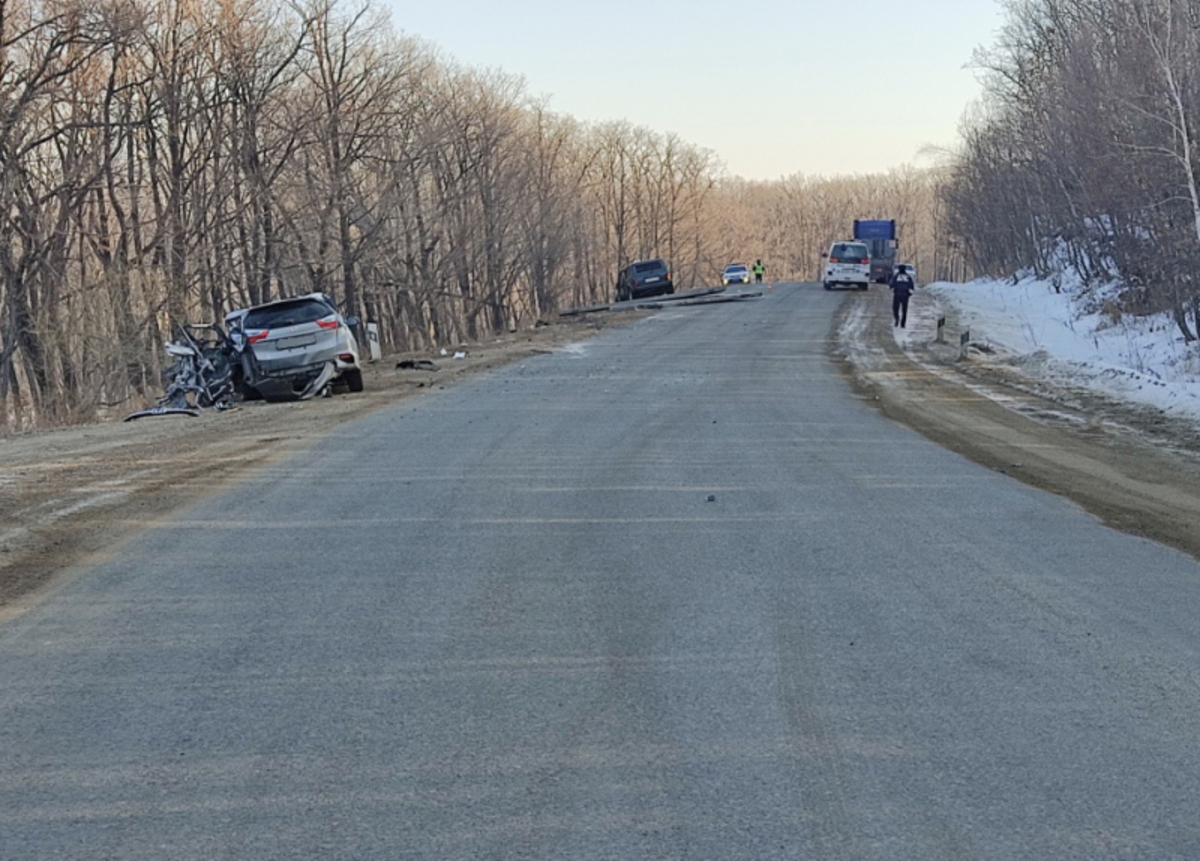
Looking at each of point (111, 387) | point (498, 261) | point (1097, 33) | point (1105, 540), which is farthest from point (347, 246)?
point (1105, 540)

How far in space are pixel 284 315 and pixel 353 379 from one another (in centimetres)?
159

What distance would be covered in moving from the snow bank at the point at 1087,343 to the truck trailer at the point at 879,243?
28.4 ft

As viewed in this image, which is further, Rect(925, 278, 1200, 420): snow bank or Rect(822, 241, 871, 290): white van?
Rect(822, 241, 871, 290): white van

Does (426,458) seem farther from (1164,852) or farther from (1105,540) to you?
(1164,852)

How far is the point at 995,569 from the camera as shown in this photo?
6785 mm

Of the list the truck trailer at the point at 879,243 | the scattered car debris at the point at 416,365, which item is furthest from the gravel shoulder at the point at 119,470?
the truck trailer at the point at 879,243

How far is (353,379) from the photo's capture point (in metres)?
19.6

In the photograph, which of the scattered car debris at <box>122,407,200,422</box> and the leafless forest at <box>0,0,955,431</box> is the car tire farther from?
the leafless forest at <box>0,0,955,431</box>

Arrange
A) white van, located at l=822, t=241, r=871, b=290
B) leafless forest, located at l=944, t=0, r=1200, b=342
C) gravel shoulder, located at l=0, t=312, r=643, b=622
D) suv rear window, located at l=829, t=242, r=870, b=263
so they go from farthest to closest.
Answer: suv rear window, located at l=829, t=242, r=870, b=263, white van, located at l=822, t=241, r=871, b=290, leafless forest, located at l=944, t=0, r=1200, b=342, gravel shoulder, located at l=0, t=312, r=643, b=622

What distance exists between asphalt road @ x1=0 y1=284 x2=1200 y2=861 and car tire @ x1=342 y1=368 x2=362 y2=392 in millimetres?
10003

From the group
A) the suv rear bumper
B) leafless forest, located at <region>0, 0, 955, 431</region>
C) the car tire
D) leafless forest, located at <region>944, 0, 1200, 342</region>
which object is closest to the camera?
the car tire

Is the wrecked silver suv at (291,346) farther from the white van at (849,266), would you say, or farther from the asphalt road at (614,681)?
the white van at (849,266)

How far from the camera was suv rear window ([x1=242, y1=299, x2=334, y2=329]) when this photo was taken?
18.7 meters

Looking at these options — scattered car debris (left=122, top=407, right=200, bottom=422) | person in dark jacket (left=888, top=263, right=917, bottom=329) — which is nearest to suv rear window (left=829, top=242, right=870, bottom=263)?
person in dark jacket (left=888, top=263, right=917, bottom=329)
